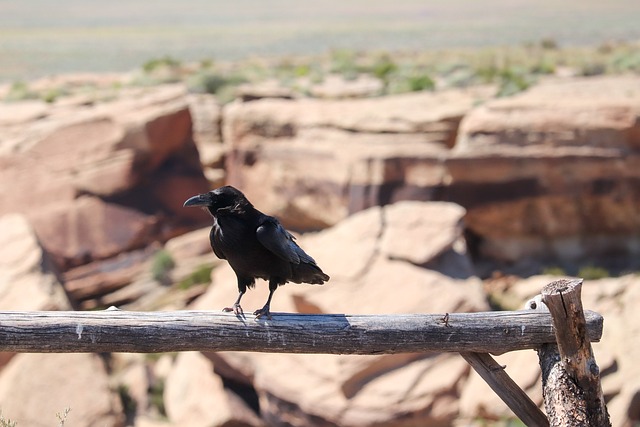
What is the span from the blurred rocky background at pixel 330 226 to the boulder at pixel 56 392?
3cm

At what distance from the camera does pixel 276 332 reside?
18.6 ft

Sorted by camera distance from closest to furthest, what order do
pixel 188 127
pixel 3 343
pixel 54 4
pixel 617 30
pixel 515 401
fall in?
pixel 3 343 < pixel 515 401 < pixel 188 127 < pixel 617 30 < pixel 54 4

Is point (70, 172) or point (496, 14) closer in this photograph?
point (70, 172)

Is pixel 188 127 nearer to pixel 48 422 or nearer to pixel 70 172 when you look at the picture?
pixel 70 172

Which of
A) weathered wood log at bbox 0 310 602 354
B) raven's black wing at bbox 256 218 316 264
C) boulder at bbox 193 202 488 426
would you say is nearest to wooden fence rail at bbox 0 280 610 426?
weathered wood log at bbox 0 310 602 354

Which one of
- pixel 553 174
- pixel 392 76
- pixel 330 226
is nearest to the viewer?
pixel 553 174

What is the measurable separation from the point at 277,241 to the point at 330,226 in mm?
10857

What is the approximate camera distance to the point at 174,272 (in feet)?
57.8

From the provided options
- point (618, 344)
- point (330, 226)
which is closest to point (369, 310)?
point (618, 344)

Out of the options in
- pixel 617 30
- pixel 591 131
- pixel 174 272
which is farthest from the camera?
pixel 617 30

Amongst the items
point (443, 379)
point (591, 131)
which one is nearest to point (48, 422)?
point (443, 379)

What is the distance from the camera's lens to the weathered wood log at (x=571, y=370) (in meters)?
5.57

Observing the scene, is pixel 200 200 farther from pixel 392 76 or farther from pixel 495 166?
pixel 392 76

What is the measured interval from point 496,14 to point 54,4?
58.8m
